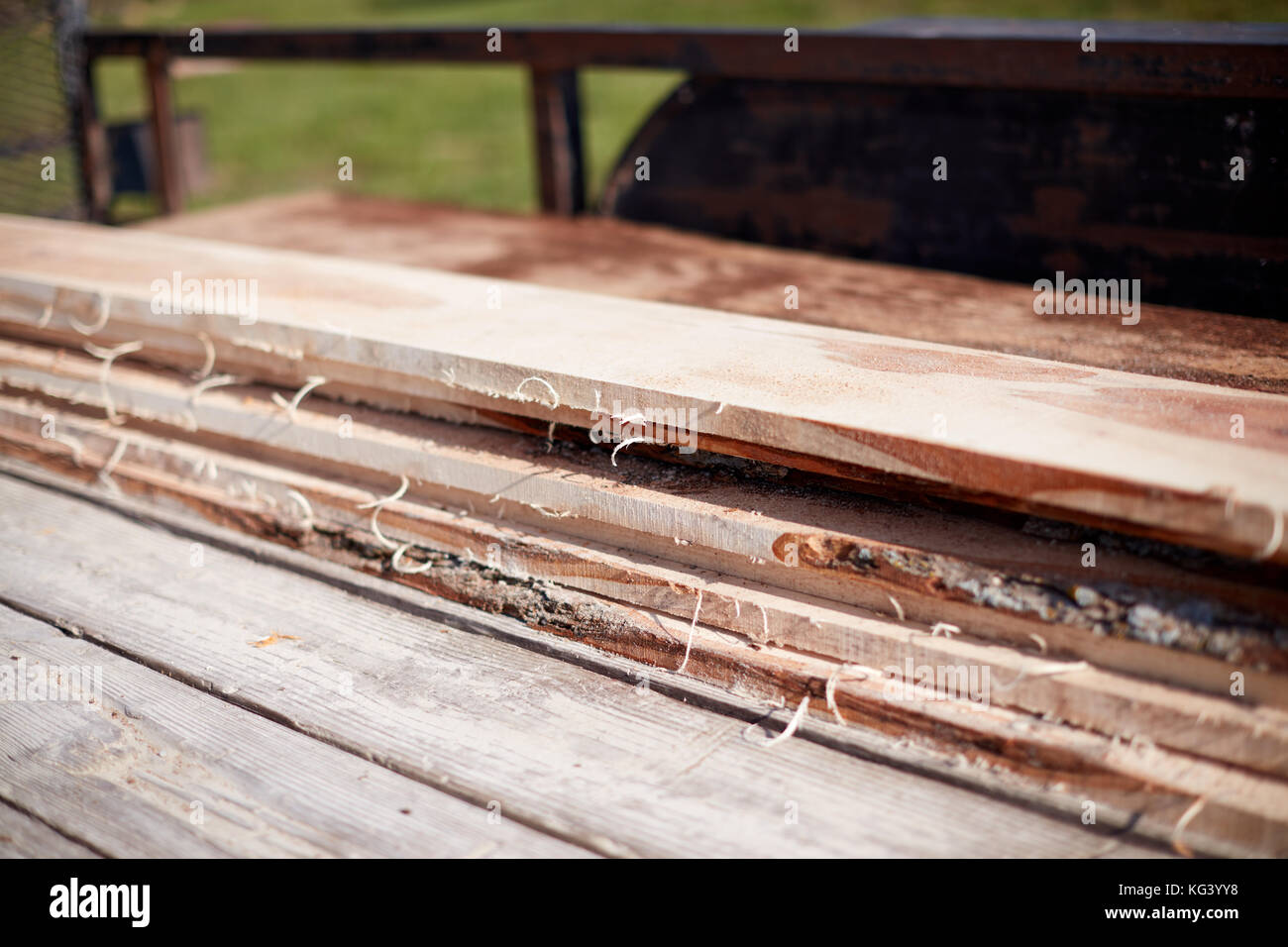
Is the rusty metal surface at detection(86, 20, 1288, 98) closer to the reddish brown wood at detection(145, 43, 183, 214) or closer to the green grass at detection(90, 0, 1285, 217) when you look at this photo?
the reddish brown wood at detection(145, 43, 183, 214)

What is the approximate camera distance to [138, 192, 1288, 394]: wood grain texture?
1.96 meters

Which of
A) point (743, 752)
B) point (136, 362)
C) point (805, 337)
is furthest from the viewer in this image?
point (136, 362)

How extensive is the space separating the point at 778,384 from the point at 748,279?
1.03 meters

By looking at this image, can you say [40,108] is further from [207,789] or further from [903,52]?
[207,789]

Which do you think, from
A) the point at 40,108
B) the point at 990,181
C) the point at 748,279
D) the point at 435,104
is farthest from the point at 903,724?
the point at 435,104

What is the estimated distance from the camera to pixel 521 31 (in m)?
3.00

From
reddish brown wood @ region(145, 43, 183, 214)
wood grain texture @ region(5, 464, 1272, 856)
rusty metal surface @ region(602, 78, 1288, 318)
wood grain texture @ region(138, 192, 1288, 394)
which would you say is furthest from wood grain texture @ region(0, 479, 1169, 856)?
reddish brown wood @ region(145, 43, 183, 214)

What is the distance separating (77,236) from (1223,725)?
2.57 meters

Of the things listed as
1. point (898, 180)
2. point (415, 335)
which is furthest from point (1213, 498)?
point (898, 180)

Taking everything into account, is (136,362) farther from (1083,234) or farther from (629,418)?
(1083,234)

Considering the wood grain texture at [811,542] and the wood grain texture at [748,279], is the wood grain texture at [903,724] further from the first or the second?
the wood grain texture at [748,279]

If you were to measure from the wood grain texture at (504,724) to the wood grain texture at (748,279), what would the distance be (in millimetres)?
854

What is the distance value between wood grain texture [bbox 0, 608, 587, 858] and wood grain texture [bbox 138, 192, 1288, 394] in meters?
1.17
